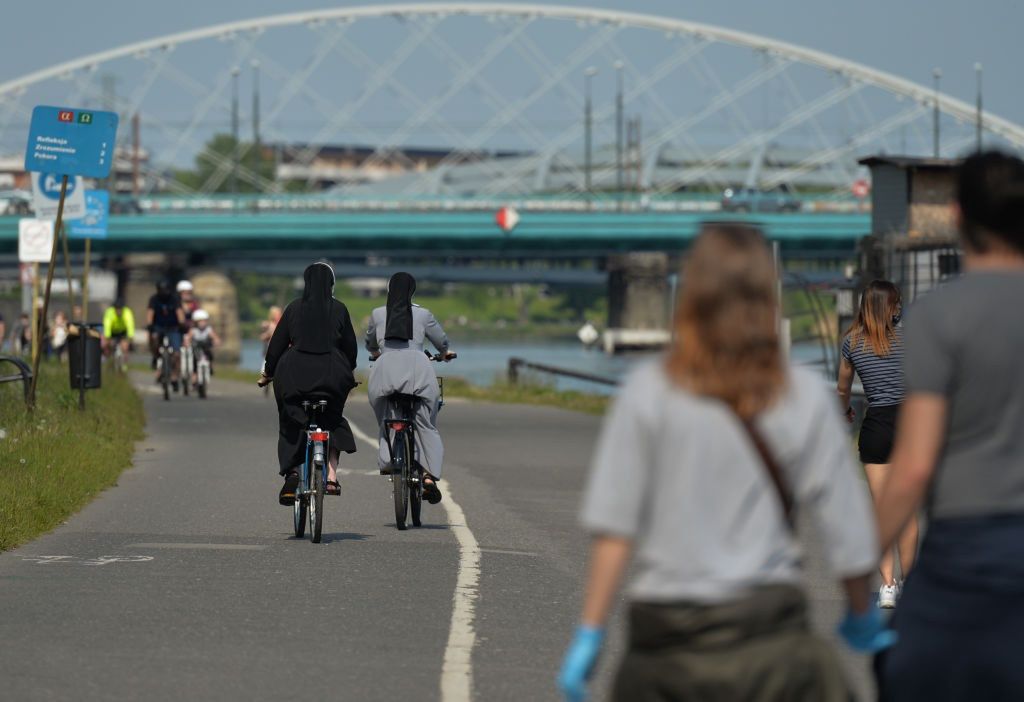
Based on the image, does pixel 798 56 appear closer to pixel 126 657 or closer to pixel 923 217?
pixel 923 217

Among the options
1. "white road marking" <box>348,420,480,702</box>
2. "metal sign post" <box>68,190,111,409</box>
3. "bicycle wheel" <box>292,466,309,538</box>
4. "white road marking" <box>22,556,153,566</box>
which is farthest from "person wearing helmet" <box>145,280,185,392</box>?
"white road marking" <box>22,556,153,566</box>

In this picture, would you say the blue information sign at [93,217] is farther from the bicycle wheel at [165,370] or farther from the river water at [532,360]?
the river water at [532,360]

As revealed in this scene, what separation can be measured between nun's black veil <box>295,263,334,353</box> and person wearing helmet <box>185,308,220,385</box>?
21.8 m

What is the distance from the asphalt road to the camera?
26.1 feet

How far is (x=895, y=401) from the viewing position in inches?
403

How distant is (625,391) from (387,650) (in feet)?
14.9

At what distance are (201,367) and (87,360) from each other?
12.0m

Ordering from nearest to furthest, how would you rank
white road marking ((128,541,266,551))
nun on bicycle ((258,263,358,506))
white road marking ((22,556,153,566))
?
1. white road marking ((22,556,153,566))
2. white road marking ((128,541,266,551))
3. nun on bicycle ((258,263,358,506))

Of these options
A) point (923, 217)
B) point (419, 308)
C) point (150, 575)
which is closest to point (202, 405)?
point (923, 217)

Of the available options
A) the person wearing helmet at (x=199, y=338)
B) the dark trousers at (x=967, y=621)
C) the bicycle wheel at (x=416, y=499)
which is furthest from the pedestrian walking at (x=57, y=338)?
the dark trousers at (x=967, y=621)

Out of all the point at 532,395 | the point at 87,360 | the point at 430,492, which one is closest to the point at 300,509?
the point at 430,492

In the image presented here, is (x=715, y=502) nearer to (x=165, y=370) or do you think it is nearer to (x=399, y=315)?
(x=399, y=315)

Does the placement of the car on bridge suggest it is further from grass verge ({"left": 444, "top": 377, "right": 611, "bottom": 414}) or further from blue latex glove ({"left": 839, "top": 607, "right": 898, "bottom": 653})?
blue latex glove ({"left": 839, "top": 607, "right": 898, "bottom": 653})

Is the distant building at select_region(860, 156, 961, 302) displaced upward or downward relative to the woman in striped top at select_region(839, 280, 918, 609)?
upward
